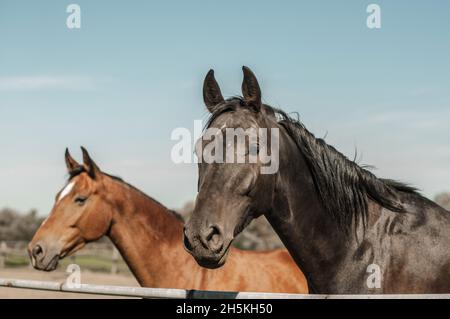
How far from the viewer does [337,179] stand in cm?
352

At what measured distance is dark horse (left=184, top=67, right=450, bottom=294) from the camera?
3.25 m

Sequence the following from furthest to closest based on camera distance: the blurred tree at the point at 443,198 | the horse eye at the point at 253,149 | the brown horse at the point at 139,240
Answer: the blurred tree at the point at 443,198 → the brown horse at the point at 139,240 → the horse eye at the point at 253,149

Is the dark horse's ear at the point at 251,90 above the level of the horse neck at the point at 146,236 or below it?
above

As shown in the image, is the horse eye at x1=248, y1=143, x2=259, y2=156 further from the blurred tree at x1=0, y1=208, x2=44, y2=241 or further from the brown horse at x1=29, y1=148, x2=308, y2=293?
the blurred tree at x1=0, y1=208, x2=44, y2=241

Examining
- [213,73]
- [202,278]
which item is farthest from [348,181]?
[202,278]

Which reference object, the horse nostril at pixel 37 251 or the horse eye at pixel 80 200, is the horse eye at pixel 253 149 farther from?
the horse nostril at pixel 37 251

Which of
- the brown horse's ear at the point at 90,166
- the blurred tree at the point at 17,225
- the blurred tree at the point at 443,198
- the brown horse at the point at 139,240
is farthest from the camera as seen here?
the blurred tree at the point at 17,225

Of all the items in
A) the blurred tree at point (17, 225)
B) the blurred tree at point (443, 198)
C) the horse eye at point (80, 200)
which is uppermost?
the horse eye at point (80, 200)

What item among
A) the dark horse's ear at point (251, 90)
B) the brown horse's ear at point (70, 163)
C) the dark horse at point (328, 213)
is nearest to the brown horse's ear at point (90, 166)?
the brown horse's ear at point (70, 163)

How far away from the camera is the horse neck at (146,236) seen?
6047mm

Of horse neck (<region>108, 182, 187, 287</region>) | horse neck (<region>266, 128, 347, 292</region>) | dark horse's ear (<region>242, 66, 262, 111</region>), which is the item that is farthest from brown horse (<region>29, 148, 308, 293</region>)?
dark horse's ear (<region>242, 66, 262, 111</region>)

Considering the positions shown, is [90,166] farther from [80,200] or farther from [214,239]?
[214,239]

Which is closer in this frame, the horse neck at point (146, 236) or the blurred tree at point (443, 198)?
the horse neck at point (146, 236)
